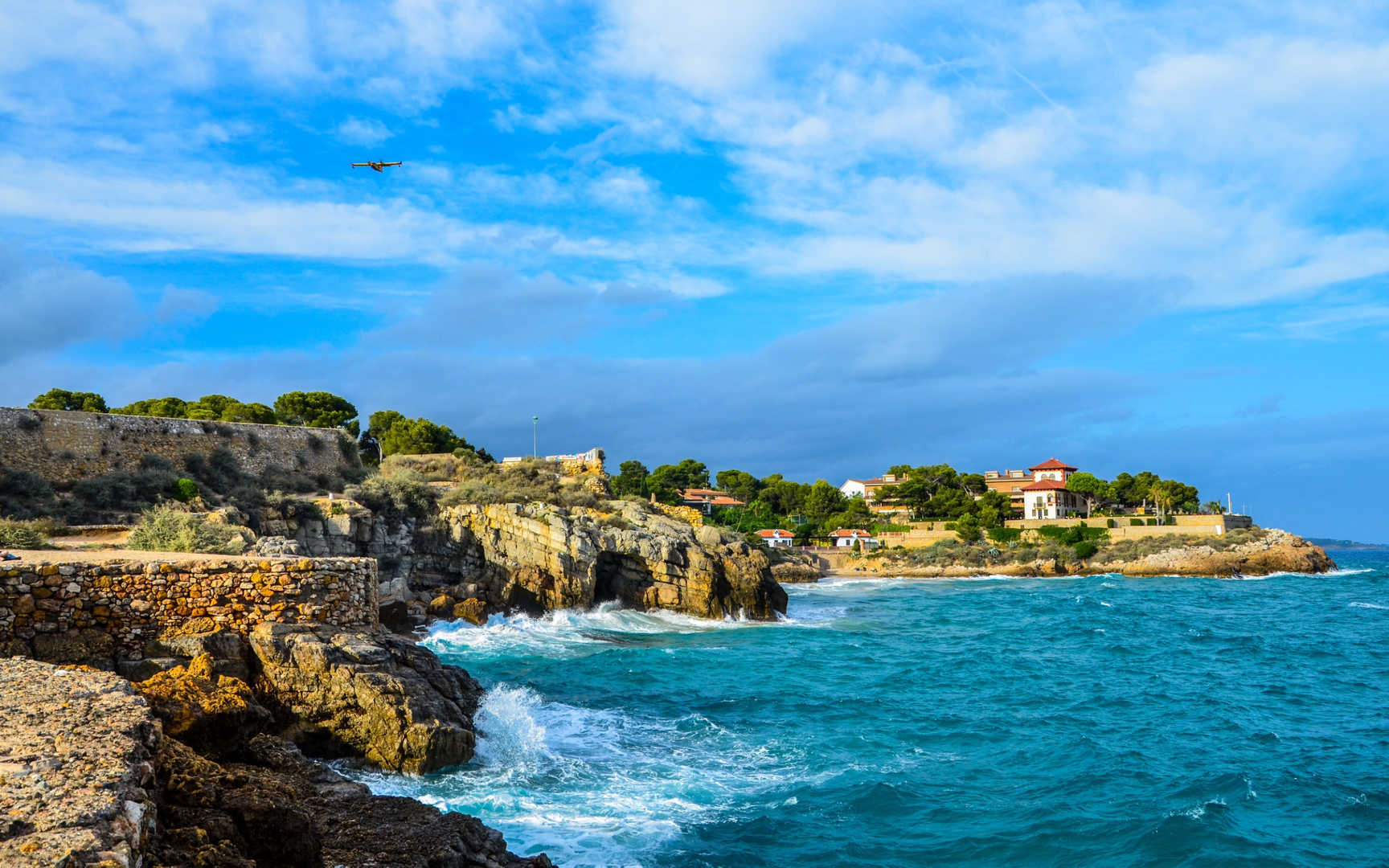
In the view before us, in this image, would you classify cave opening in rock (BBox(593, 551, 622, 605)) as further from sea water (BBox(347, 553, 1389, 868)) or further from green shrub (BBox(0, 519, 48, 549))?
green shrub (BBox(0, 519, 48, 549))

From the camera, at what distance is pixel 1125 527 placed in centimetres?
7738

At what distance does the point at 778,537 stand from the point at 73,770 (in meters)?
81.9

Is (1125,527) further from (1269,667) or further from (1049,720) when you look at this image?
(1049,720)

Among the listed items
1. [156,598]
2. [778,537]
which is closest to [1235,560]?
[778,537]

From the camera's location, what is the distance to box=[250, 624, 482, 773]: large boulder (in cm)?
1036

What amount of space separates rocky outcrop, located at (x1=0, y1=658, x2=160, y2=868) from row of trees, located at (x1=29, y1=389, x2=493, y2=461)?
4206 centimetres

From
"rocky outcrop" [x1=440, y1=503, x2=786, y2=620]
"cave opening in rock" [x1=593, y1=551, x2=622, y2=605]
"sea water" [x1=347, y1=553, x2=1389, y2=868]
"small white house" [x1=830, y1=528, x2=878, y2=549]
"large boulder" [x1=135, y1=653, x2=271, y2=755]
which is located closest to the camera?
"large boulder" [x1=135, y1=653, x2=271, y2=755]

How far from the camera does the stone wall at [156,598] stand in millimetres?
9773

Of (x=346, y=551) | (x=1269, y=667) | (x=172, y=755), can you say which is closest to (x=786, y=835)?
(x=172, y=755)

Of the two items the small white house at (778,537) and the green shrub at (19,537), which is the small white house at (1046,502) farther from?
the green shrub at (19,537)

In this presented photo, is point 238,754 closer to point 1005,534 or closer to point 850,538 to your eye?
point 1005,534

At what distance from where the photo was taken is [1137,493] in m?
93.8

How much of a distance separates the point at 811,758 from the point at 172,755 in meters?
9.33

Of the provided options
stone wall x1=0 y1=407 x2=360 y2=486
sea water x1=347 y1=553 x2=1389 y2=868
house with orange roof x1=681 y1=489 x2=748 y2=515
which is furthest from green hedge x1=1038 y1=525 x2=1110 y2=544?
stone wall x1=0 y1=407 x2=360 y2=486
